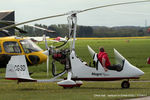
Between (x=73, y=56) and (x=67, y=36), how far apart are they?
78 centimetres

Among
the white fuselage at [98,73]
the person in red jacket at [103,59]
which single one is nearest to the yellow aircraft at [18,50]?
the white fuselage at [98,73]

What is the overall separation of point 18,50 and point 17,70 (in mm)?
5285

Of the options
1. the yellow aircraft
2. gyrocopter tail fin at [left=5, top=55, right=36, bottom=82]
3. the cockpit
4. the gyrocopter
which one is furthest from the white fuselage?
the cockpit

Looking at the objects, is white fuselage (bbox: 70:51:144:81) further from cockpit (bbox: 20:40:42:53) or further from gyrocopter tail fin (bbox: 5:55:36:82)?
cockpit (bbox: 20:40:42:53)

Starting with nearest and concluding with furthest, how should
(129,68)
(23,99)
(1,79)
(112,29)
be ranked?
(23,99) < (129,68) < (1,79) < (112,29)

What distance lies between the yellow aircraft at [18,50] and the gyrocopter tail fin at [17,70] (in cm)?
503

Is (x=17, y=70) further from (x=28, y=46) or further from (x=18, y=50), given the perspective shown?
(x=28, y=46)

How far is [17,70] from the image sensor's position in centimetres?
1560

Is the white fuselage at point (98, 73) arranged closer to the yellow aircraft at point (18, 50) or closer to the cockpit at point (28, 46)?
the yellow aircraft at point (18, 50)

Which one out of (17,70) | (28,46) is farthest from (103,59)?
(28,46)

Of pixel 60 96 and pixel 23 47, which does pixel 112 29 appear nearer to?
pixel 23 47

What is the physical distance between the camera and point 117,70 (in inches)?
613

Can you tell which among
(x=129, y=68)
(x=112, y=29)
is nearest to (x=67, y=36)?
(x=129, y=68)

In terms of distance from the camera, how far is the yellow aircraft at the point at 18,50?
816 inches
